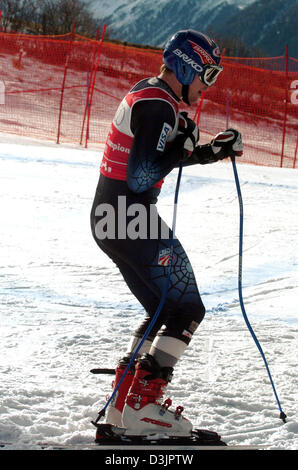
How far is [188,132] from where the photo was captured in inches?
117

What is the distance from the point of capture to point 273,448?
314 centimetres

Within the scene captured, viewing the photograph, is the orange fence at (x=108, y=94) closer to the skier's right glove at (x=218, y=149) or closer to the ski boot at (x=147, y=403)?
the skier's right glove at (x=218, y=149)

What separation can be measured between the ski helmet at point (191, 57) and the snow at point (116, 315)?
1763 millimetres

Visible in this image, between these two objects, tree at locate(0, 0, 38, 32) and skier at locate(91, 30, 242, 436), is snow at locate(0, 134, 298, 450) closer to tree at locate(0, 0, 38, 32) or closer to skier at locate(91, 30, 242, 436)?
skier at locate(91, 30, 242, 436)

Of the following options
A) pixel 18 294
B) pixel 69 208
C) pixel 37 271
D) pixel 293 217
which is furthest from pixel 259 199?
pixel 18 294

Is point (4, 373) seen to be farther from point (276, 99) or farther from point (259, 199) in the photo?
point (276, 99)

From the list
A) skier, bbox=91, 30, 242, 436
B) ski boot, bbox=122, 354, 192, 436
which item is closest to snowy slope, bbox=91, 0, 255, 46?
skier, bbox=91, 30, 242, 436

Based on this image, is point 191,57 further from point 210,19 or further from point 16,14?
point 210,19

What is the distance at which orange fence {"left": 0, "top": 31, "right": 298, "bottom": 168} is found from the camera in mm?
16875

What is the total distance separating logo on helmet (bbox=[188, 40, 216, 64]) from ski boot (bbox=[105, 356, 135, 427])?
4.90ft

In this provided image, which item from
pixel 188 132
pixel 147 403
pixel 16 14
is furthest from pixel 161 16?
pixel 147 403

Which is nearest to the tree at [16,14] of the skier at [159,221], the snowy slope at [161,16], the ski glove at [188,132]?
the skier at [159,221]

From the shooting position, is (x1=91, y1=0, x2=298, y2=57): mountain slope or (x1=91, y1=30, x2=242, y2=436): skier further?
(x1=91, y1=0, x2=298, y2=57): mountain slope

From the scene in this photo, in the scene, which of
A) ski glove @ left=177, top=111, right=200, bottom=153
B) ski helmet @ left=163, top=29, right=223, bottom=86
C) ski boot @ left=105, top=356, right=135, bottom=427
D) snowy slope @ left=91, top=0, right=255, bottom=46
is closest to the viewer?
ski glove @ left=177, top=111, right=200, bottom=153
